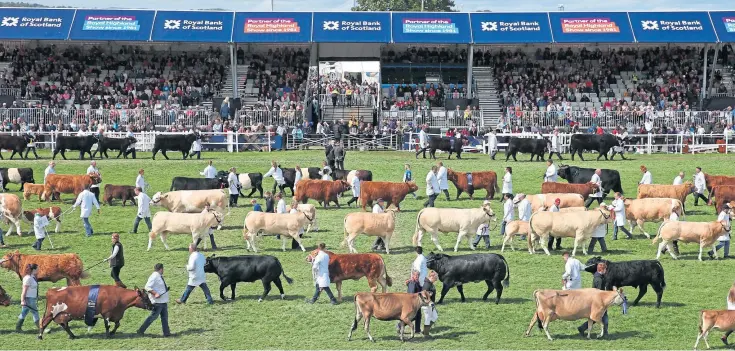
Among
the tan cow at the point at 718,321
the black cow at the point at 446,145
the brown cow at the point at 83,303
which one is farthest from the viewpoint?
the black cow at the point at 446,145

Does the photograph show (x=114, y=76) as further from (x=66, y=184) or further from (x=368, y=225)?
(x=368, y=225)

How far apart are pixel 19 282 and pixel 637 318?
13085mm

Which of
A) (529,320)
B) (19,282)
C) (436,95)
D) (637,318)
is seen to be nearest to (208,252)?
(19,282)

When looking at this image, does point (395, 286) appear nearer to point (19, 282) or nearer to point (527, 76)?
point (19, 282)

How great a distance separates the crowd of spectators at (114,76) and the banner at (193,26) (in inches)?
105

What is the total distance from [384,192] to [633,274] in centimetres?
1136

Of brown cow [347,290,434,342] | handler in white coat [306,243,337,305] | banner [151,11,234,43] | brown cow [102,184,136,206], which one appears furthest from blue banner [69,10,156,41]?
brown cow [347,290,434,342]

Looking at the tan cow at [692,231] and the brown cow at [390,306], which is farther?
the tan cow at [692,231]

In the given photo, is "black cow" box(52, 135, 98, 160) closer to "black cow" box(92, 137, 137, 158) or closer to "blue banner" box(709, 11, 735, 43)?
"black cow" box(92, 137, 137, 158)

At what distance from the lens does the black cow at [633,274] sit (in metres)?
20.7

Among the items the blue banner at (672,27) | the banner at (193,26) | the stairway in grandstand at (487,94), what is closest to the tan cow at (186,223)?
the stairway in grandstand at (487,94)

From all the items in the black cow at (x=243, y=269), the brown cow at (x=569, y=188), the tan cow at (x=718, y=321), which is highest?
the brown cow at (x=569, y=188)

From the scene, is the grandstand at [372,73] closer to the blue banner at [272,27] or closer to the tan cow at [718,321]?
the blue banner at [272,27]

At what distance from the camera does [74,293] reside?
18547mm
